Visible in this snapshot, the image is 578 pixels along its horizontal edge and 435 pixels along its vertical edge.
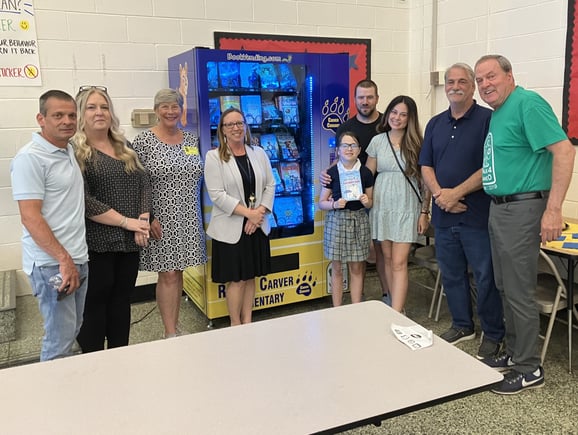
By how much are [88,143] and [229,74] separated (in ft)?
4.17

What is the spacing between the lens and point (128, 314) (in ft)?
9.19

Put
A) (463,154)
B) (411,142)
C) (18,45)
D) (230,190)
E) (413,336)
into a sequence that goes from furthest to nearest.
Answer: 1. (18,45)
2. (411,142)
3. (230,190)
4. (463,154)
5. (413,336)

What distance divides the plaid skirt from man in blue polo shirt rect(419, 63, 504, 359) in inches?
19.3

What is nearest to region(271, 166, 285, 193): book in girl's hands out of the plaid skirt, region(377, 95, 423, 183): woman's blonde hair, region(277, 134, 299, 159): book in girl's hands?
region(277, 134, 299, 159): book in girl's hands

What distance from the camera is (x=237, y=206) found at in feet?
10.3

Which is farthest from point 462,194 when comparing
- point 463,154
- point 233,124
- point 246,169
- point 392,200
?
point 233,124

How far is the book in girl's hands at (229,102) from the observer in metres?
3.47

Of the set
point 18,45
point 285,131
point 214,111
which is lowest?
point 285,131

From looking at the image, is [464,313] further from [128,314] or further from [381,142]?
[128,314]

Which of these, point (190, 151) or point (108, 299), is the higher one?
point (190, 151)

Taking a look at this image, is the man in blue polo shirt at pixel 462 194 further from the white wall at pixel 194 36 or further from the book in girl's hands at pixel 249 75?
the book in girl's hands at pixel 249 75

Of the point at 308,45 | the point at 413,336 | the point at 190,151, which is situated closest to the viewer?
the point at 413,336

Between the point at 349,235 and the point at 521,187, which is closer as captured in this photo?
the point at 521,187

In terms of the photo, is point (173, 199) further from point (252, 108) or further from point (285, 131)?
point (285, 131)
